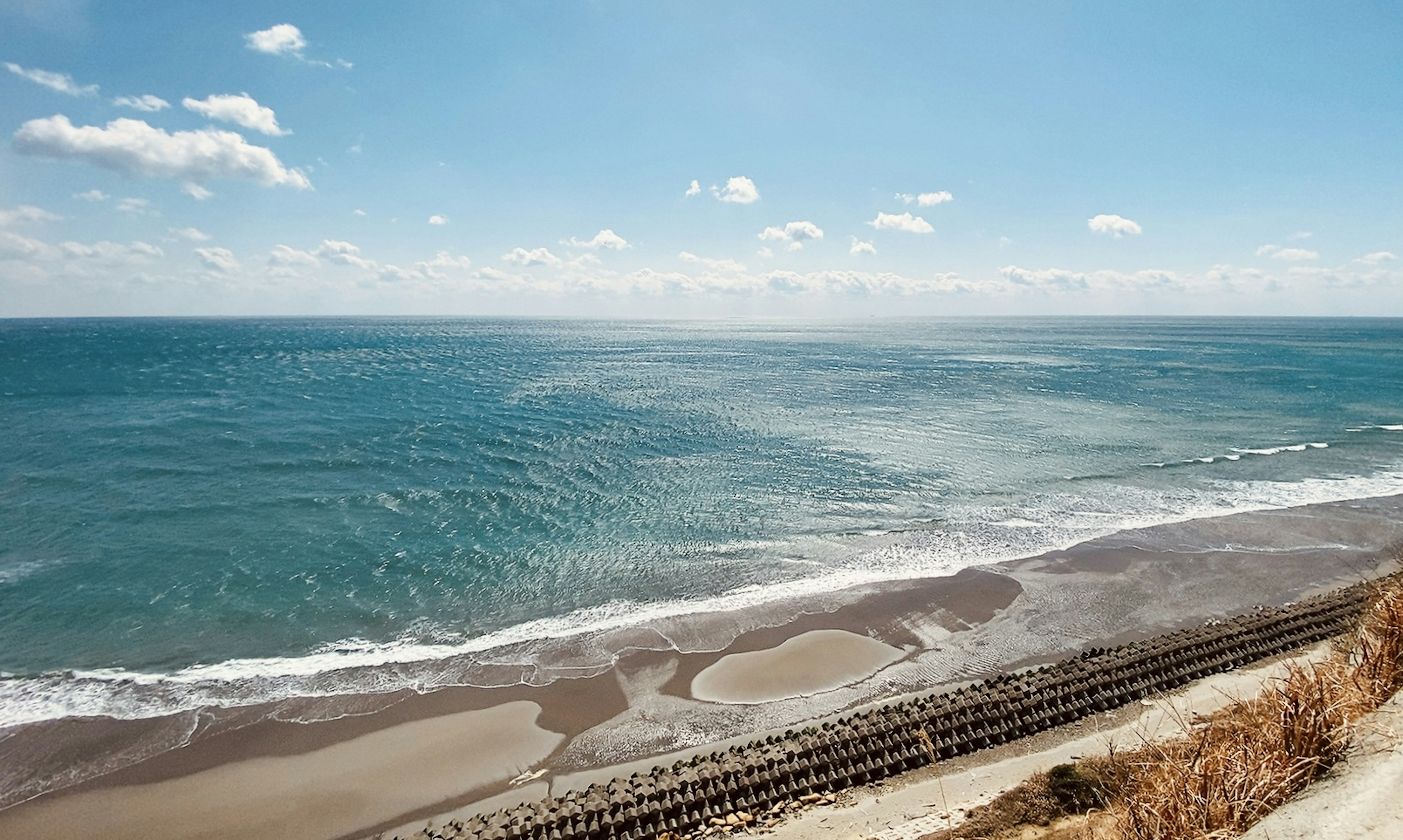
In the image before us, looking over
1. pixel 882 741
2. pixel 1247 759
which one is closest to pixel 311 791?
pixel 882 741

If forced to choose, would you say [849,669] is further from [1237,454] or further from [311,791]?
[1237,454]

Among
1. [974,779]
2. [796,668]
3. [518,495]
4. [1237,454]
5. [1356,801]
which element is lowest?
[796,668]

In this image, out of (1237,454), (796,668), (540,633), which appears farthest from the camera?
(1237,454)

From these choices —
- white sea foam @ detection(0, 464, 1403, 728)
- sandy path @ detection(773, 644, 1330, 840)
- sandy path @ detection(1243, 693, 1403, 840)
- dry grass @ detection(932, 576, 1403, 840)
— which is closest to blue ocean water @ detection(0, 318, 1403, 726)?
white sea foam @ detection(0, 464, 1403, 728)

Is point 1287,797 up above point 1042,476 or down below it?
above

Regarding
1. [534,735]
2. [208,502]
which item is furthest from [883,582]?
[208,502]

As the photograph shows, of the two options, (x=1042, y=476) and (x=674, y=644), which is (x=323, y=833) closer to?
(x=674, y=644)

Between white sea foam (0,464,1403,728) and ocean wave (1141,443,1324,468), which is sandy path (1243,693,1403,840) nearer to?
white sea foam (0,464,1403,728)

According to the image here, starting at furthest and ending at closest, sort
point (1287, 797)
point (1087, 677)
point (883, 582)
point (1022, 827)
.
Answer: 1. point (883, 582)
2. point (1087, 677)
3. point (1022, 827)
4. point (1287, 797)
